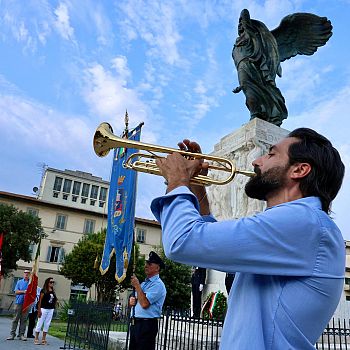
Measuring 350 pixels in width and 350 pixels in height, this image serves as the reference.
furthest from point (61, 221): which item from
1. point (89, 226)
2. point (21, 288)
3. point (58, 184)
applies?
point (21, 288)

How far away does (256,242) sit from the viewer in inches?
53.9

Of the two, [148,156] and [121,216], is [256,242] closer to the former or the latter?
[148,156]

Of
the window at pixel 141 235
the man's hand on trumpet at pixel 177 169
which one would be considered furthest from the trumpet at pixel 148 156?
the window at pixel 141 235

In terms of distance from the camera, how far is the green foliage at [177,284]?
32.4 meters

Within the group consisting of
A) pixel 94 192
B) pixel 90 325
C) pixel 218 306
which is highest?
pixel 94 192

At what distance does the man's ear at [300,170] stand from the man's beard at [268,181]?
3cm

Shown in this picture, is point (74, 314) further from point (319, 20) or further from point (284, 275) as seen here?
point (319, 20)

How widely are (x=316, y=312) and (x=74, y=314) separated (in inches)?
381

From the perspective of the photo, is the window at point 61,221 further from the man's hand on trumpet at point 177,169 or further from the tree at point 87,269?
the man's hand on trumpet at point 177,169

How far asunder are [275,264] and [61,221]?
4189cm

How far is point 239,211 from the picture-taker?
27.2 feet

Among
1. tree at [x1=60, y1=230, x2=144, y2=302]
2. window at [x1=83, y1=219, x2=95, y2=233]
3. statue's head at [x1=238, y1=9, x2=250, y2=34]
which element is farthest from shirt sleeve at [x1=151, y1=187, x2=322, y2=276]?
window at [x1=83, y1=219, x2=95, y2=233]

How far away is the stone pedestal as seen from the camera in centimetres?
814

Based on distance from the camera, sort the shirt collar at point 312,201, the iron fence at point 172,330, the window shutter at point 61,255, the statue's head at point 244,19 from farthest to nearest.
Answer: the window shutter at point 61,255
the statue's head at point 244,19
the iron fence at point 172,330
the shirt collar at point 312,201
